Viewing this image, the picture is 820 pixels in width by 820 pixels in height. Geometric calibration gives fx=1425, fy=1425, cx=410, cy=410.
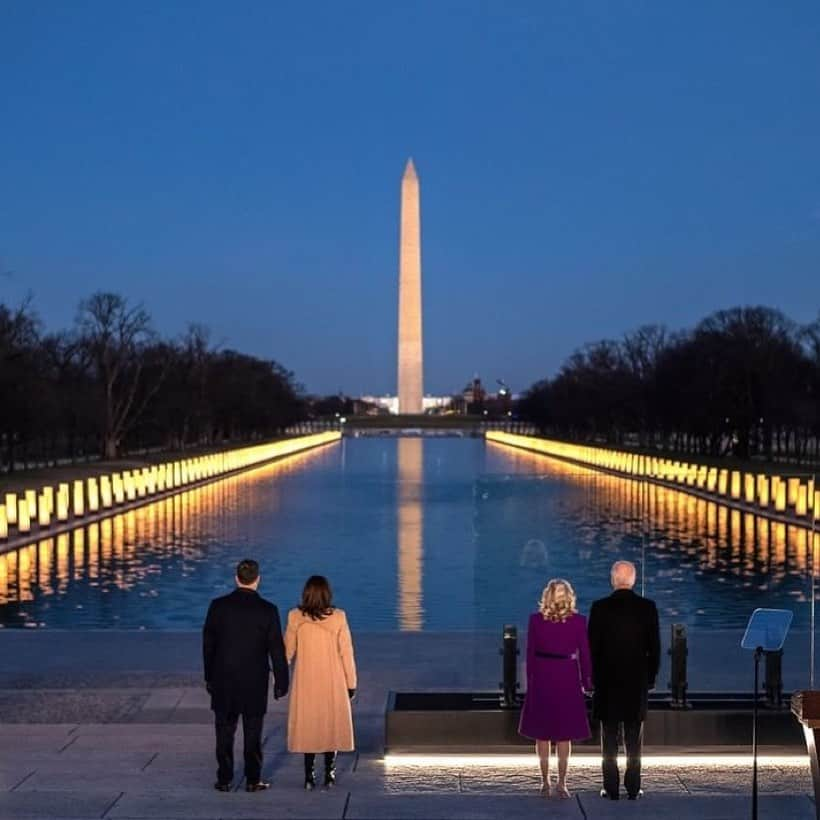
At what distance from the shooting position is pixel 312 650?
889 centimetres

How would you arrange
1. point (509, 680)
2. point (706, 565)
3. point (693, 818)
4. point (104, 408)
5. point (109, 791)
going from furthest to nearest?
point (104, 408), point (706, 565), point (509, 680), point (109, 791), point (693, 818)

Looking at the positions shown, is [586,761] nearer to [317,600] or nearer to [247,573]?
[317,600]

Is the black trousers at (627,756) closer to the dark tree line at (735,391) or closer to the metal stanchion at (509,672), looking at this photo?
the metal stanchion at (509,672)

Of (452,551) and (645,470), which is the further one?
(452,551)

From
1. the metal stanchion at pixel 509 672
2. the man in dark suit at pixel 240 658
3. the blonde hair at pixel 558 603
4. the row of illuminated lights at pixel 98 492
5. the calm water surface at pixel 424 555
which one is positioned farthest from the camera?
the row of illuminated lights at pixel 98 492

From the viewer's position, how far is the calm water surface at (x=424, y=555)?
40.1ft

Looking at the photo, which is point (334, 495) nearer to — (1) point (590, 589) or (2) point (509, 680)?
(1) point (590, 589)

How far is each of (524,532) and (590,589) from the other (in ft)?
6.48

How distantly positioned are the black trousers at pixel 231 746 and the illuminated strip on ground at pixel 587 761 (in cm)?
116

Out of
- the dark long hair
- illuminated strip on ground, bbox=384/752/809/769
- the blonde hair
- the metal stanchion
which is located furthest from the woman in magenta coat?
the metal stanchion

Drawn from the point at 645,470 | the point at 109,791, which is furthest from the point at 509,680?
the point at 645,470

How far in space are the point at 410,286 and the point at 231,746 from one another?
106 metres

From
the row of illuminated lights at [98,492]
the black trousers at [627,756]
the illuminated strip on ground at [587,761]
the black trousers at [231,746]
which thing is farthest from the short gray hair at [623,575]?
the row of illuminated lights at [98,492]

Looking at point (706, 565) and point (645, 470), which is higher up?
point (645, 470)
